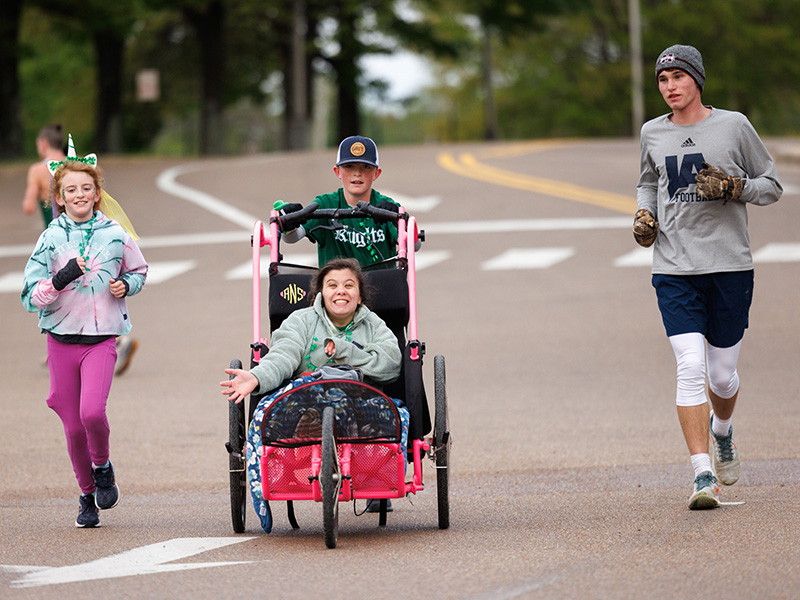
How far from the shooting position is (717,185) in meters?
6.77

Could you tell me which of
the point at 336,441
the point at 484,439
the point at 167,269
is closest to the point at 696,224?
the point at 336,441

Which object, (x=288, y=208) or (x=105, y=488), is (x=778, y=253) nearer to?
(x=288, y=208)

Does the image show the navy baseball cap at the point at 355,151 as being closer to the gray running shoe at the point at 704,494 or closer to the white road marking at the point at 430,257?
the gray running shoe at the point at 704,494

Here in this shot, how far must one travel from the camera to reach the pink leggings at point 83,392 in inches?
265

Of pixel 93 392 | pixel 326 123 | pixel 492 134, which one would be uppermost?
pixel 326 123

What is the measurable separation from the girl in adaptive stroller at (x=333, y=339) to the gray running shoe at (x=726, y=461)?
1901 millimetres

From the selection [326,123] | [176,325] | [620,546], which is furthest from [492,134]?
[620,546]

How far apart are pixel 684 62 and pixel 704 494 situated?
7.02ft

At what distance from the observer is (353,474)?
20.3ft

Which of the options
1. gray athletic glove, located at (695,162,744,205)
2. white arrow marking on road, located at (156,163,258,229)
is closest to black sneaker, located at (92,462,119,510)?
gray athletic glove, located at (695,162,744,205)

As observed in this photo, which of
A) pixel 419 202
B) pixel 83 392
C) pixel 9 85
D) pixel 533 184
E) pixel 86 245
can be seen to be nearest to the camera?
pixel 83 392

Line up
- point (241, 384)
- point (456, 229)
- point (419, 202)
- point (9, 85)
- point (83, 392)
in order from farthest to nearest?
point (9, 85)
point (419, 202)
point (456, 229)
point (83, 392)
point (241, 384)

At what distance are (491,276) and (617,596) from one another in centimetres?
1310

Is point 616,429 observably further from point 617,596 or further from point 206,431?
point 617,596
